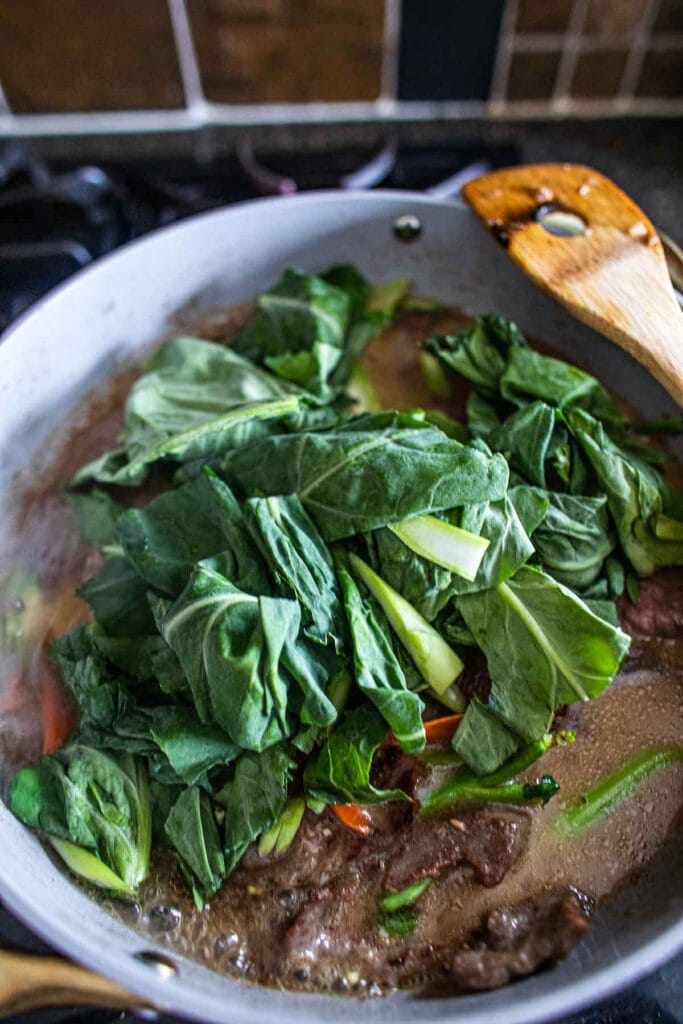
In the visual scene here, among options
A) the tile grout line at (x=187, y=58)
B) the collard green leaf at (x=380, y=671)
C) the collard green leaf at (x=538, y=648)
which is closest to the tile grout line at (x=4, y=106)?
the tile grout line at (x=187, y=58)

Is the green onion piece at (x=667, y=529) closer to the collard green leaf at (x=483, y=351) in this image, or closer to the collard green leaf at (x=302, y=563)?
the collard green leaf at (x=483, y=351)

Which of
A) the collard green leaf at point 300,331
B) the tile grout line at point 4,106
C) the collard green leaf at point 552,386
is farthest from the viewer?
the tile grout line at point 4,106

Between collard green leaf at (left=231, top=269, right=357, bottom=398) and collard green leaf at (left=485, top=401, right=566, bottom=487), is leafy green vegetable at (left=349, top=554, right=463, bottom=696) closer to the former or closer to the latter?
collard green leaf at (left=485, top=401, right=566, bottom=487)

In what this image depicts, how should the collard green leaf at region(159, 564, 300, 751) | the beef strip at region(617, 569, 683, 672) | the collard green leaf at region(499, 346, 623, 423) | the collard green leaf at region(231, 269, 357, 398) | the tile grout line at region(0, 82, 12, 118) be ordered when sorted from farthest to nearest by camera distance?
the tile grout line at region(0, 82, 12, 118) → the collard green leaf at region(231, 269, 357, 398) → the collard green leaf at region(499, 346, 623, 423) → the beef strip at region(617, 569, 683, 672) → the collard green leaf at region(159, 564, 300, 751)

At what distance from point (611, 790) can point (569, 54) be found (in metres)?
1.57

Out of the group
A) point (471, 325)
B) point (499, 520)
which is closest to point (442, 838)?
point (499, 520)

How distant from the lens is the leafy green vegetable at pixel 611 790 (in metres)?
1.11

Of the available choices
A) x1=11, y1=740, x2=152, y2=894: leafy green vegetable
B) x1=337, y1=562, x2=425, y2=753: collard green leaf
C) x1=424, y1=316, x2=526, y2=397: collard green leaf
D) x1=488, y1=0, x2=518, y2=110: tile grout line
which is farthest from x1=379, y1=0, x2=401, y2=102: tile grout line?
x1=11, y1=740, x2=152, y2=894: leafy green vegetable

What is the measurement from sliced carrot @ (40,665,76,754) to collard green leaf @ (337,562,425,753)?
0.49 meters

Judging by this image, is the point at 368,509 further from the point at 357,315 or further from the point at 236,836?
the point at 357,315

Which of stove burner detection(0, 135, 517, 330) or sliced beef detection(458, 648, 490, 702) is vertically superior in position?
stove burner detection(0, 135, 517, 330)

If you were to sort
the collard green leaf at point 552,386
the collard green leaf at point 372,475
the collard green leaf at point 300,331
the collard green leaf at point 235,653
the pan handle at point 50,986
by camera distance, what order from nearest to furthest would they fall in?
the pan handle at point 50,986 → the collard green leaf at point 235,653 → the collard green leaf at point 372,475 → the collard green leaf at point 552,386 → the collard green leaf at point 300,331

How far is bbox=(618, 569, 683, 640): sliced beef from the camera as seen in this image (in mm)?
1236

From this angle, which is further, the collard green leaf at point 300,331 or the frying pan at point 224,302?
the collard green leaf at point 300,331
